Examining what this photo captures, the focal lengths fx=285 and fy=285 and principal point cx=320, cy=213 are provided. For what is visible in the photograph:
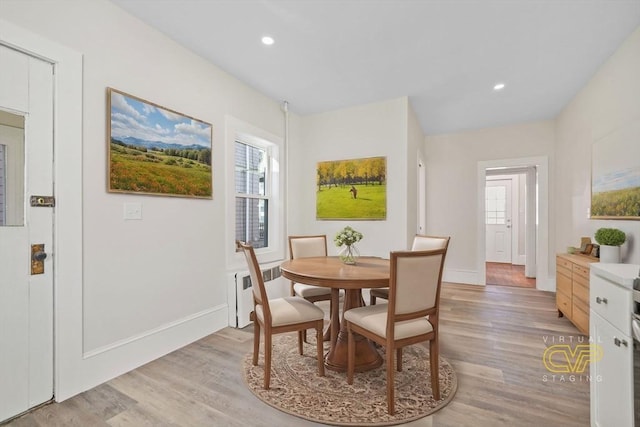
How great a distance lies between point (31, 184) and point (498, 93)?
179 inches

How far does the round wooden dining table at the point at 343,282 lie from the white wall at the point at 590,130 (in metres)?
2.30

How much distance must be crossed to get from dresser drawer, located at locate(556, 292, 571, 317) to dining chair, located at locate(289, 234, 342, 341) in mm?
2568

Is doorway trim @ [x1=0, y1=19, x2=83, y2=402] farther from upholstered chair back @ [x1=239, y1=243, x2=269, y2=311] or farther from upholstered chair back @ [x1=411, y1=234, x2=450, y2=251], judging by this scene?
upholstered chair back @ [x1=411, y1=234, x2=450, y2=251]

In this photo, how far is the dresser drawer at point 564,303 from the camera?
10.0 feet

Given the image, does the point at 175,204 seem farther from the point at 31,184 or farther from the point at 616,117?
the point at 616,117

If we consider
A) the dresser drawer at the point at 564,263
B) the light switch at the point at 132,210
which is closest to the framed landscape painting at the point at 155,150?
the light switch at the point at 132,210

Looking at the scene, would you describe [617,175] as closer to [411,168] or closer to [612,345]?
[411,168]

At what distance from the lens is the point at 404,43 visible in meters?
2.51

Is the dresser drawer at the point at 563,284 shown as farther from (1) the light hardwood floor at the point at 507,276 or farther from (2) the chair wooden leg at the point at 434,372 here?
(2) the chair wooden leg at the point at 434,372

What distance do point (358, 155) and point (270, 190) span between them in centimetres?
132

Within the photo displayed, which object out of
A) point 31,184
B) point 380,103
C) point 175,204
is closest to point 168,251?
point 175,204

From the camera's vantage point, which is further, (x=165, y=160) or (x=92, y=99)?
(x=165, y=160)

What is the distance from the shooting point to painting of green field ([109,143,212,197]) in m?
2.12

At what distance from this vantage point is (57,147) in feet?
5.91
